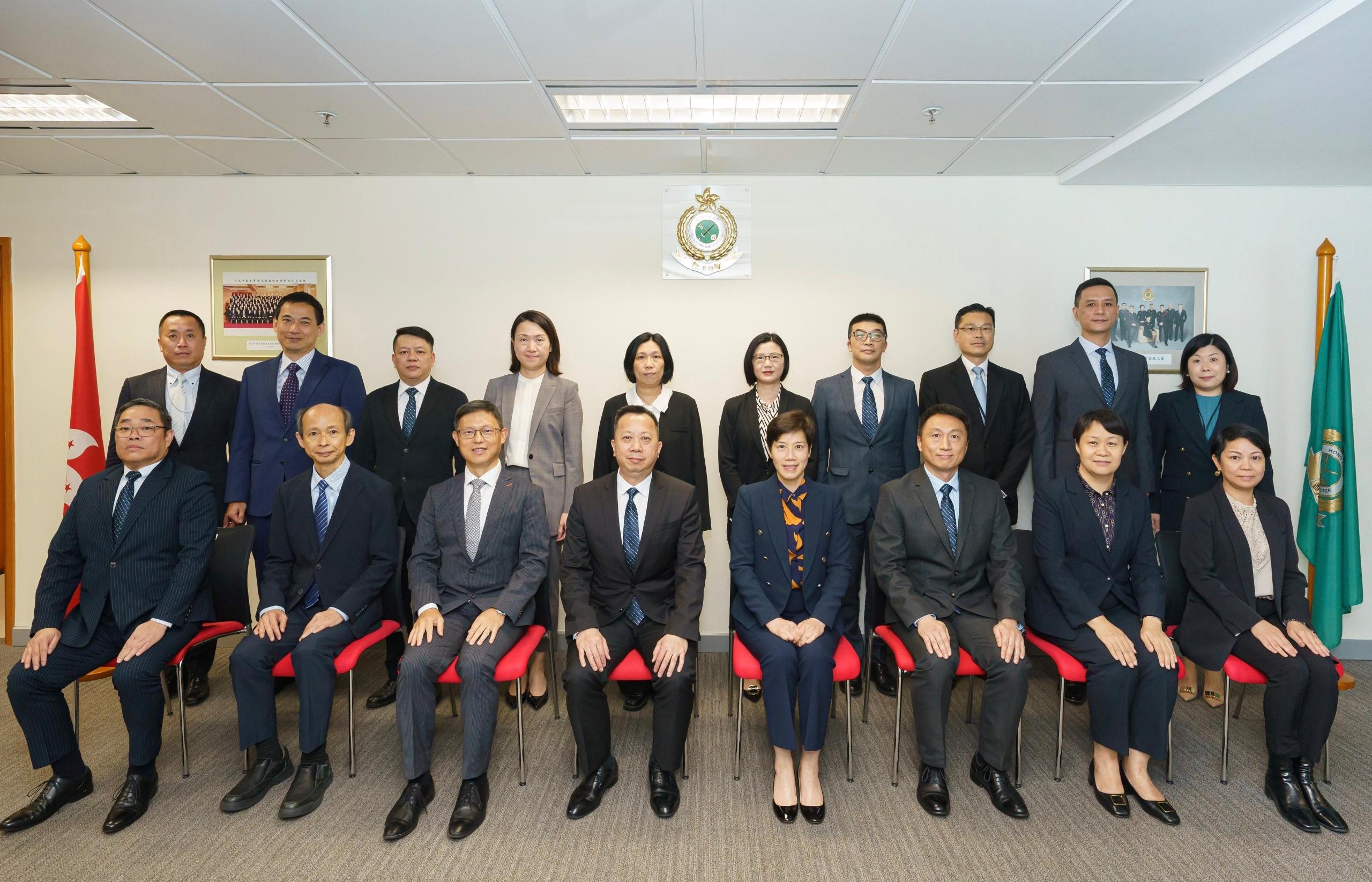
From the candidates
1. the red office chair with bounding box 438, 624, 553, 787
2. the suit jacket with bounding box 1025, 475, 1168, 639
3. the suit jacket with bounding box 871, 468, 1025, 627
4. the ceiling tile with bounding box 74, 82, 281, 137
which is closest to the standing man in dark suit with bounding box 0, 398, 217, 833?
the red office chair with bounding box 438, 624, 553, 787

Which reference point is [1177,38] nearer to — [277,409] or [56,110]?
[277,409]

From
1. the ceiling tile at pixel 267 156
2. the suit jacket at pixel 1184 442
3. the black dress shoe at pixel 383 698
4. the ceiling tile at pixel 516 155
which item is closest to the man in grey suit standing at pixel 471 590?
the black dress shoe at pixel 383 698

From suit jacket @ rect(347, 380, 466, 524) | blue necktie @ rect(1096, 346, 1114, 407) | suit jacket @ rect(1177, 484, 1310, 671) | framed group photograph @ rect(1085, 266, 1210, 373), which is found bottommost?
suit jacket @ rect(1177, 484, 1310, 671)

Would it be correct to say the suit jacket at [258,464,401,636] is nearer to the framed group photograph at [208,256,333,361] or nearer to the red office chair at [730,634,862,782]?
the red office chair at [730,634,862,782]

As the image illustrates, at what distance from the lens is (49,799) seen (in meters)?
2.51

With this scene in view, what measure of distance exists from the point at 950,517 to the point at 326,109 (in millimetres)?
3603

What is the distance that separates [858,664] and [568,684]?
3.82 ft

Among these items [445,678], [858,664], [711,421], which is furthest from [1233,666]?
[445,678]

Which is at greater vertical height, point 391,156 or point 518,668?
point 391,156

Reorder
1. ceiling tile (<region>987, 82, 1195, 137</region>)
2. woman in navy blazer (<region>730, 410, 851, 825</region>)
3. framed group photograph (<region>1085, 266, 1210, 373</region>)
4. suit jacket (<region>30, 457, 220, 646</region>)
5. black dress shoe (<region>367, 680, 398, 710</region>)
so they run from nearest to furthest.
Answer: woman in navy blazer (<region>730, 410, 851, 825</region>)
suit jacket (<region>30, 457, 220, 646</region>)
ceiling tile (<region>987, 82, 1195, 137</region>)
black dress shoe (<region>367, 680, 398, 710</region>)
framed group photograph (<region>1085, 266, 1210, 373</region>)

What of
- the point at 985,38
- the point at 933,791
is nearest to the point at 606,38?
the point at 985,38

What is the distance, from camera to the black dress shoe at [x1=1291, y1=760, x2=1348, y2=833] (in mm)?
2441

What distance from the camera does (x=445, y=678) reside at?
2615 millimetres

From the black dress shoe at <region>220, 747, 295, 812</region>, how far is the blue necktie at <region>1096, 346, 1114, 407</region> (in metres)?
4.40
